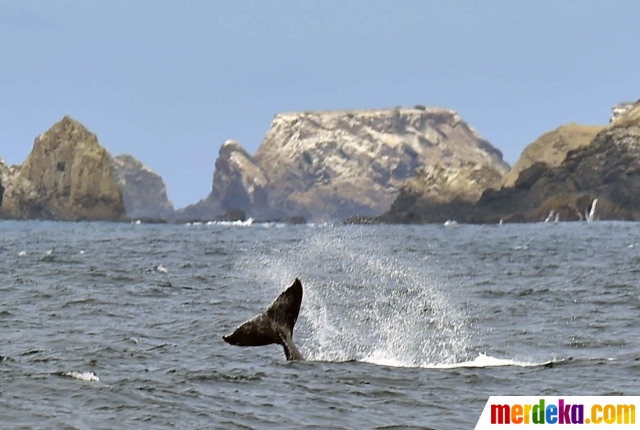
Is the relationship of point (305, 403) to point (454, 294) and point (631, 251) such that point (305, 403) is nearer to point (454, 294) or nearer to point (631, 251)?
point (454, 294)

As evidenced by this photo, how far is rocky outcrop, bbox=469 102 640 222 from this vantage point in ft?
583

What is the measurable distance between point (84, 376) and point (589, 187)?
578 feet

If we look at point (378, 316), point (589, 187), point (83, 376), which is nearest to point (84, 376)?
point (83, 376)

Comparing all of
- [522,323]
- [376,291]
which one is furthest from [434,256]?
[522,323]

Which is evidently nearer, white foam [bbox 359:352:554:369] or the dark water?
the dark water

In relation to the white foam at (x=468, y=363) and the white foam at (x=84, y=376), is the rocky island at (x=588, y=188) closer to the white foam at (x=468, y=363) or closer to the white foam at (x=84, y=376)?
the white foam at (x=468, y=363)

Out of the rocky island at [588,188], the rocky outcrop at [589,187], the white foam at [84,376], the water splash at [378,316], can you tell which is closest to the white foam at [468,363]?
the water splash at [378,316]

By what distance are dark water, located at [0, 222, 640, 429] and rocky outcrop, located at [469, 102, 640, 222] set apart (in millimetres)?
138894

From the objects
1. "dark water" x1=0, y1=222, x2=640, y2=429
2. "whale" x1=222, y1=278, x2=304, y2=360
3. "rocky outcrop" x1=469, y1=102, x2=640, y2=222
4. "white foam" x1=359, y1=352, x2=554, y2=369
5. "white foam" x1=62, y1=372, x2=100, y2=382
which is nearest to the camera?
"dark water" x1=0, y1=222, x2=640, y2=429

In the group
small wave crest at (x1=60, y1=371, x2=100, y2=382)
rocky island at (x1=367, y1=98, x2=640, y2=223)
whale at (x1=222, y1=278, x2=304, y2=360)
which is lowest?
small wave crest at (x1=60, y1=371, x2=100, y2=382)

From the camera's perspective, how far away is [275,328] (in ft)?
65.4

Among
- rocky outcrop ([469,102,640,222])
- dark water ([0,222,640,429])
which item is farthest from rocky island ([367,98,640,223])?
dark water ([0,222,640,429])

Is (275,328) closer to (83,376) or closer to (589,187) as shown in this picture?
(83,376)

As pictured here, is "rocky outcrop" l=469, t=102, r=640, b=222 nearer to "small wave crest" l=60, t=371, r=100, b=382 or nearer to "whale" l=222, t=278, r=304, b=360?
"whale" l=222, t=278, r=304, b=360
